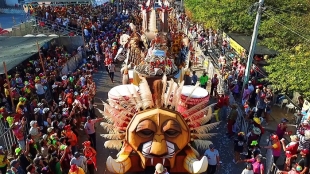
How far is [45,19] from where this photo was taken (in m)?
21.1

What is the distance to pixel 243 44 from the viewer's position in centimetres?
1672

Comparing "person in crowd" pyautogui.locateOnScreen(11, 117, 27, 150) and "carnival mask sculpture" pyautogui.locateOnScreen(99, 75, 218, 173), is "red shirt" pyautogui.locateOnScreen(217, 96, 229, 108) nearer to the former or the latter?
"carnival mask sculpture" pyautogui.locateOnScreen(99, 75, 218, 173)

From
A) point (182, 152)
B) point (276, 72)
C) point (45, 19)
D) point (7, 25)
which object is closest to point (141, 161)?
point (182, 152)

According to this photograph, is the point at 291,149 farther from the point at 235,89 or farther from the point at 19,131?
the point at 19,131

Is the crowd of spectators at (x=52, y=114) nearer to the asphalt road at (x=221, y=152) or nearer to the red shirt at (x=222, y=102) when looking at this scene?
the asphalt road at (x=221, y=152)

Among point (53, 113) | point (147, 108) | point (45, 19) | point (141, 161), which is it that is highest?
point (45, 19)

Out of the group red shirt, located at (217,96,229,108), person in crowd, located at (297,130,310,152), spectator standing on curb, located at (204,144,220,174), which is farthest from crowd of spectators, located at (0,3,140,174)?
person in crowd, located at (297,130,310,152)

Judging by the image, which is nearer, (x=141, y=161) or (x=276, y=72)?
(x=141, y=161)

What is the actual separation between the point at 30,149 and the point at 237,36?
1425 centimetres

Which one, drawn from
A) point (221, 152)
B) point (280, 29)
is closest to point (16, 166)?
point (221, 152)

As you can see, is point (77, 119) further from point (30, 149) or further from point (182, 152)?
point (182, 152)

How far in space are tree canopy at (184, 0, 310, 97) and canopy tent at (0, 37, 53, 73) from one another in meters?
9.18

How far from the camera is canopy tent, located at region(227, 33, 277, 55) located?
15.8 m

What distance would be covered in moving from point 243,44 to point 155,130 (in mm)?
11317
